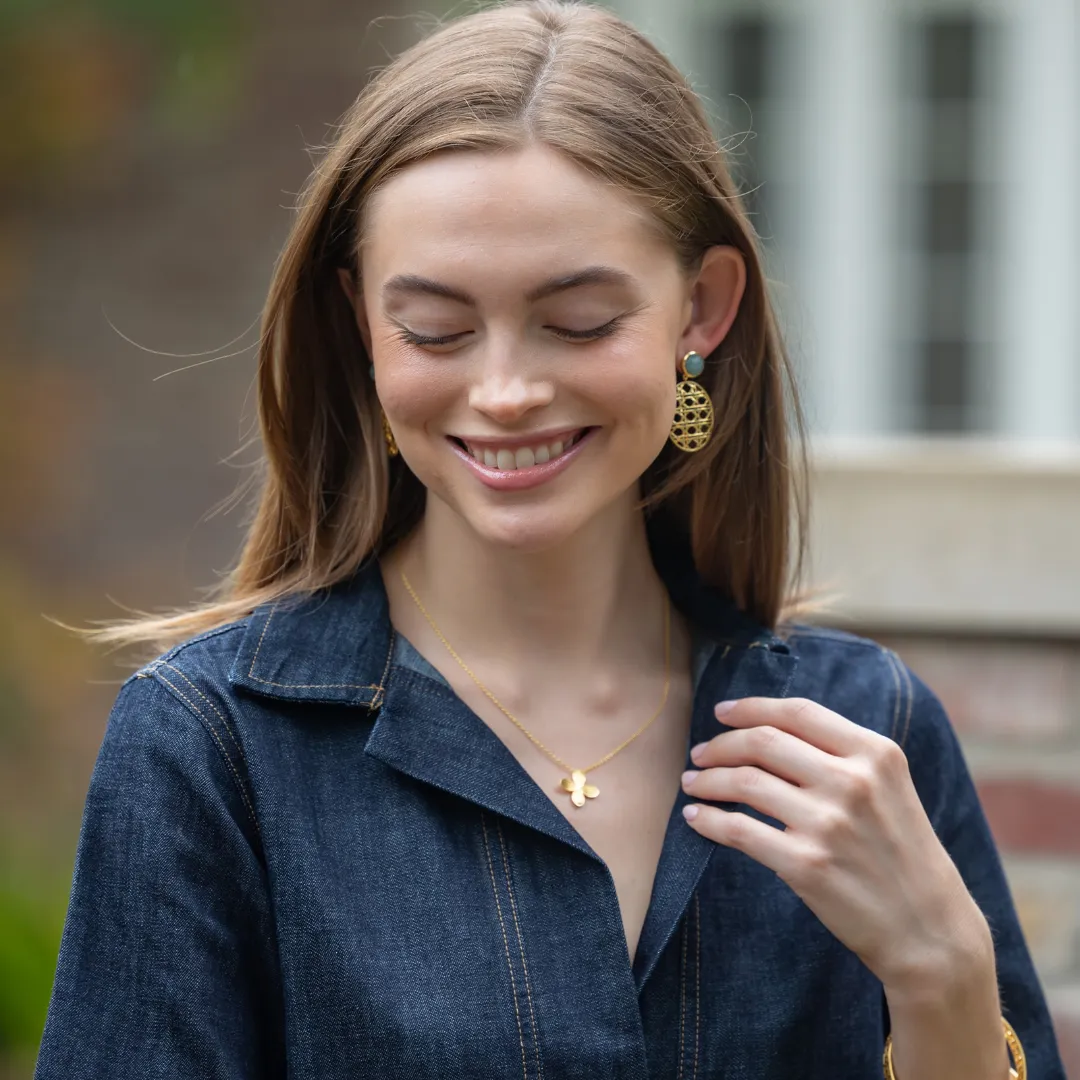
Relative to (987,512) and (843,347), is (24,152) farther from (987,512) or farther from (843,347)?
(987,512)

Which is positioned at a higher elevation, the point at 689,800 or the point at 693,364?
the point at 693,364

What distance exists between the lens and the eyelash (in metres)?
1.55

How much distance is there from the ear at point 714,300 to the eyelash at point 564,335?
194 mm

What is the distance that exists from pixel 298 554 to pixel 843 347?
11.7 ft

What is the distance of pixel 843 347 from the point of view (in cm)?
512

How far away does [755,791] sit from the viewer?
1.62m

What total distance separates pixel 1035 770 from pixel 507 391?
1349 mm

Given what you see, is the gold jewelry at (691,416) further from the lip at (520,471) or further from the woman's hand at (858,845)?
the woman's hand at (858,845)

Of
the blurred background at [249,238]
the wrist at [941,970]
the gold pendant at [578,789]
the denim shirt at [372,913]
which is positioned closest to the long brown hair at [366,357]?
the denim shirt at [372,913]

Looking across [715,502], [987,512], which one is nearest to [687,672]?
[715,502]

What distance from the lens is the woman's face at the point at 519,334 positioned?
1.51 meters

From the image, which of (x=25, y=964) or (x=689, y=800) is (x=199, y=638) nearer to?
(x=689, y=800)

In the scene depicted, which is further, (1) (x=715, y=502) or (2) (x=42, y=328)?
(2) (x=42, y=328)

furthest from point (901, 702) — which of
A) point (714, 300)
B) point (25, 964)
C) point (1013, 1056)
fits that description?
point (25, 964)
